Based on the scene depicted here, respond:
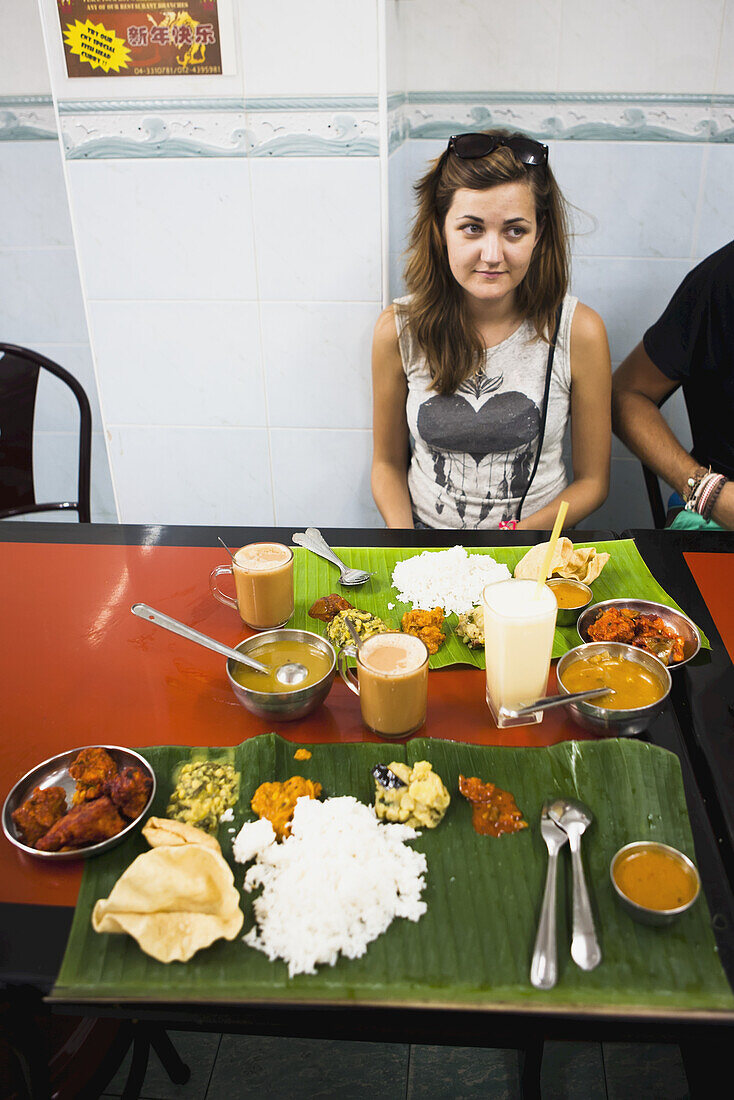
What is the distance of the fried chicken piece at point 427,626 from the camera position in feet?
4.59

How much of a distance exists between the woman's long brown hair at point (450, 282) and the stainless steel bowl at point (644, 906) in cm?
144

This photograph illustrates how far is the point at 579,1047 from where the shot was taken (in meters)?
1.68

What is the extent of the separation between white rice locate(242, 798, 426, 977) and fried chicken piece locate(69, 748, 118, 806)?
0.25 m

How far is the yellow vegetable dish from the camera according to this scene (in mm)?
1042

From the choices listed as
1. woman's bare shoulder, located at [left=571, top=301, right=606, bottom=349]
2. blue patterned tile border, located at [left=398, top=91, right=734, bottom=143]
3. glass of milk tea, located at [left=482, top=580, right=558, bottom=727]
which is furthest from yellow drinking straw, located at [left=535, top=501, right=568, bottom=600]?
blue patterned tile border, located at [left=398, top=91, right=734, bottom=143]

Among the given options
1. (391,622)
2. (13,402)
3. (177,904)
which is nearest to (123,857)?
(177,904)

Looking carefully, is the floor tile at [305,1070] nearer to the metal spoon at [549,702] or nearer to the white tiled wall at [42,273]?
the metal spoon at [549,702]

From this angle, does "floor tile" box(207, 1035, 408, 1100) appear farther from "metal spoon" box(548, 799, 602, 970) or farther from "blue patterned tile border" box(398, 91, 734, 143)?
"blue patterned tile border" box(398, 91, 734, 143)

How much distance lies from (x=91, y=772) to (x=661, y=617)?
38.8 inches

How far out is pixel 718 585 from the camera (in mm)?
1557

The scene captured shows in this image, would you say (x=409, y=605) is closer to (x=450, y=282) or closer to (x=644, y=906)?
(x=644, y=906)

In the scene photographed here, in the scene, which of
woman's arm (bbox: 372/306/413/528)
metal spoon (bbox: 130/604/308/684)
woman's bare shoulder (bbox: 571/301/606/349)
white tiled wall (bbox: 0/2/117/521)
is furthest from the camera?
white tiled wall (bbox: 0/2/117/521)

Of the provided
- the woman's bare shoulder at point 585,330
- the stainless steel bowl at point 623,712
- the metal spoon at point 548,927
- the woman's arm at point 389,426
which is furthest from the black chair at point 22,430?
the metal spoon at point 548,927

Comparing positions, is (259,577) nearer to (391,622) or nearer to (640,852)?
(391,622)
